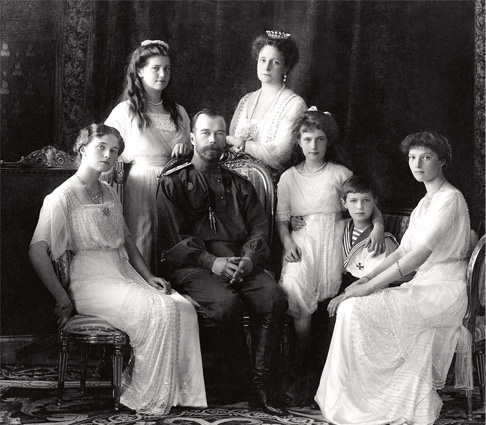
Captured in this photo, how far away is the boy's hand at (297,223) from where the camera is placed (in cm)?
496

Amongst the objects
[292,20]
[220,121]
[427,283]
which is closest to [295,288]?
[427,283]

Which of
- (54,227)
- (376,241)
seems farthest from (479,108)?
(54,227)

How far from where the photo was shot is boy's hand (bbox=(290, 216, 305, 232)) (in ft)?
16.3

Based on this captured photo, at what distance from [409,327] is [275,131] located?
1701 millimetres

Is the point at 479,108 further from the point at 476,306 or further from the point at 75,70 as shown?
the point at 75,70

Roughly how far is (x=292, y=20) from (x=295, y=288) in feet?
7.55

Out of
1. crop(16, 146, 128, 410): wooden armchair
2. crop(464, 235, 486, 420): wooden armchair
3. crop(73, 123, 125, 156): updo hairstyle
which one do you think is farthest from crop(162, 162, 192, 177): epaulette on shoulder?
crop(464, 235, 486, 420): wooden armchair

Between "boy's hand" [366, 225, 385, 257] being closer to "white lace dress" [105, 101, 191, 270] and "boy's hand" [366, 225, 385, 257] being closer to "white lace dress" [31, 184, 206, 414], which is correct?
"white lace dress" [31, 184, 206, 414]

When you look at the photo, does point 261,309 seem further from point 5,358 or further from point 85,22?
point 85,22

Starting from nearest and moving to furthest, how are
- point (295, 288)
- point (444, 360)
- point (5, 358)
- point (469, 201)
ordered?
point (444, 360) → point (295, 288) → point (5, 358) → point (469, 201)

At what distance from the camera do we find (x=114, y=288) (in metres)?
4.38

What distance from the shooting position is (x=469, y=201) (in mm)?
5699

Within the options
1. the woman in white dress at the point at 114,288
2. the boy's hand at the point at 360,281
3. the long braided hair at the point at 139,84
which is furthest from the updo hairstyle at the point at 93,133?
the boy's hand at the point at 360,281

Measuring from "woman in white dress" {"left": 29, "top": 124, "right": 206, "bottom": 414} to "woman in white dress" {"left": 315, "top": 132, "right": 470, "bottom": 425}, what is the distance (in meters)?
0.77
